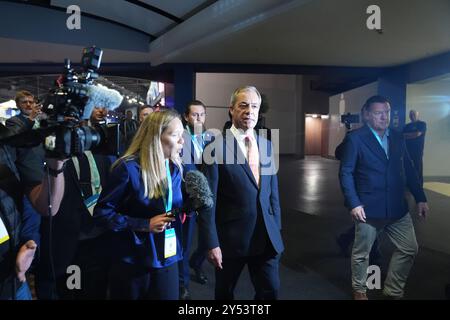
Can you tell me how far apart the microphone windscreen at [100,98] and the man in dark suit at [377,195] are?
1686 millimetres

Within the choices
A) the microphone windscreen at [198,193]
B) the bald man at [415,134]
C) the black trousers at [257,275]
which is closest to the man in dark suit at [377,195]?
the black trousers at [257,275]

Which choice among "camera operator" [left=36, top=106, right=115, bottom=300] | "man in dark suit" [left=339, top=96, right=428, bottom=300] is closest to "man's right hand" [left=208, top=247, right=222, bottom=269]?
"camera operator" [left=36, top=106, right=115, bottom=300]

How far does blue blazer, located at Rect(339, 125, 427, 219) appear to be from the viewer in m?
2.36

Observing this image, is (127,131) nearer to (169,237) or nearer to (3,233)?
(169,237)

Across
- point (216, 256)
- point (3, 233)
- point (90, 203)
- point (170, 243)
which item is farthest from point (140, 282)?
point (90, 203)

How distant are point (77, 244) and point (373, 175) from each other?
1888 mm

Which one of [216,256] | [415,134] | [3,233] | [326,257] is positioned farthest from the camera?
[415,134]

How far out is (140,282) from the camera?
139 cm

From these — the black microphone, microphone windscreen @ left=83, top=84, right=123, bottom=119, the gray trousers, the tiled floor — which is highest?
microphone windscreen @ left=83, top=84, right=123, bottom=119

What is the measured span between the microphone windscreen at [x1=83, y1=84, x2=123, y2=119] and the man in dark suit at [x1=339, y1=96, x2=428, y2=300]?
66.4 inches

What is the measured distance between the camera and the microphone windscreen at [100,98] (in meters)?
1.20

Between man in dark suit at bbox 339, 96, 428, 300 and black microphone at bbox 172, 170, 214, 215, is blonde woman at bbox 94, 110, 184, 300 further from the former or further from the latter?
man in dark suit at bbox 339, 96, 428, 300

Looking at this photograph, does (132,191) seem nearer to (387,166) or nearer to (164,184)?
(164,184)

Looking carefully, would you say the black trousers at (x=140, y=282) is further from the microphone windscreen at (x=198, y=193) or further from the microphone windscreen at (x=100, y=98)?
the microphone windscreen at (x=100, y=98)
